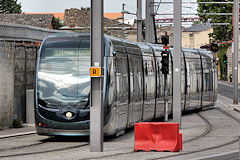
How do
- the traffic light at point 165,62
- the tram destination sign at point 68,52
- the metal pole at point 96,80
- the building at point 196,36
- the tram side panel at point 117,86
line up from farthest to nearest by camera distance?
the building at point 196,36 < the traffic light at point 165,62 < the tram destination sign at point 68,52 < the tram side panel at point 117,86 < the metal pole at point 96,80

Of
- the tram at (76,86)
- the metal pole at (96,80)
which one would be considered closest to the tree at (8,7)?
the tram at (76,86)

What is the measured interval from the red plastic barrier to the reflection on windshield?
244cm

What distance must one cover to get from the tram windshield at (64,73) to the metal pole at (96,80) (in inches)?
85.6

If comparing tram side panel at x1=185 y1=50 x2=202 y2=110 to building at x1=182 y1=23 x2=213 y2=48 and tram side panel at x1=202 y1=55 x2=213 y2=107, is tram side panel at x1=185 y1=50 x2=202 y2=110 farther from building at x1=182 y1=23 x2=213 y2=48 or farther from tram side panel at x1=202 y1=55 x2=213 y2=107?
building at x1=182 y1=23 x2=213 y2=48

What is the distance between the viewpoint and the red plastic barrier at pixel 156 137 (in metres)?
15.9

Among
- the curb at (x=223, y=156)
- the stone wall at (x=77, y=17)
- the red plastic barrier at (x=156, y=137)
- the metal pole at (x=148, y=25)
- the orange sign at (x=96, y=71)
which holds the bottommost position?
the curb at (x=223, y=156)

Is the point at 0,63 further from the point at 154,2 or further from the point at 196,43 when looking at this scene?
the point at 196,43

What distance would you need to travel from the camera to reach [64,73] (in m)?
18.3

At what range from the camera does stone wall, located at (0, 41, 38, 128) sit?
23016 mm

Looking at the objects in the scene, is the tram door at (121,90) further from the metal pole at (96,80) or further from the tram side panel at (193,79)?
the tram side panel at (193,79)

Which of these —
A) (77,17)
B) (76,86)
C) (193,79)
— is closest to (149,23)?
(193,79)

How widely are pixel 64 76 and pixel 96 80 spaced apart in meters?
2.70

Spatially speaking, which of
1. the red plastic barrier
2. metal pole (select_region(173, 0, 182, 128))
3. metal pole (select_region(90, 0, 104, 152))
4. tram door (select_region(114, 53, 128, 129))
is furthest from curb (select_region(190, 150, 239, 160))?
metal pole (select_region(173, 0, 182, 128))

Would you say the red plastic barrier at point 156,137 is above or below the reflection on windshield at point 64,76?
below
